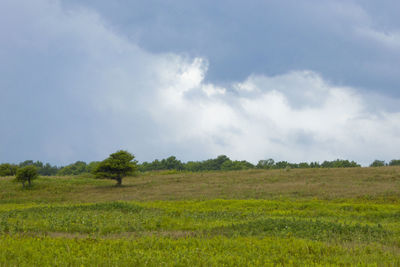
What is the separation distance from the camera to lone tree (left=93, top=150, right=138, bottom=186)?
4906cm

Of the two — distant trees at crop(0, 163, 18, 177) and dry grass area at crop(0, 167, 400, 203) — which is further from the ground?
distant trees at crop(0, 163, 18, 177)

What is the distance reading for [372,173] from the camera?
1859 inches

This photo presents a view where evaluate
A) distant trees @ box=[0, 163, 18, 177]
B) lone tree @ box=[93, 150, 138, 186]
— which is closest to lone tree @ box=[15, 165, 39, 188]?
lone tree @ box=[93, 150, 138, 186]

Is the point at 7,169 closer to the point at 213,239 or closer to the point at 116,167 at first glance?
the point at 116,167

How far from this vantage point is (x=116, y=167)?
160 feet

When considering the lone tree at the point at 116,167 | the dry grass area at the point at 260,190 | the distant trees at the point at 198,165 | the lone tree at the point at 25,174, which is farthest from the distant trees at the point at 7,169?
the distant trees at the point at 198,165

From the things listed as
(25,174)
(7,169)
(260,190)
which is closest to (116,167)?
(25,174)

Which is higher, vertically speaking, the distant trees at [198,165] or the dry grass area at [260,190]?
the distant trees at [198,165]

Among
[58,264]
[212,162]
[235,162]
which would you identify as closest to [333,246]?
[58,264]

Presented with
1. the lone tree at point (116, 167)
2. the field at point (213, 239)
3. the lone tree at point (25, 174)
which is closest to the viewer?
the field at point (213, 239)

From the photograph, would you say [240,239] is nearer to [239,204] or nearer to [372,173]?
[239,204]

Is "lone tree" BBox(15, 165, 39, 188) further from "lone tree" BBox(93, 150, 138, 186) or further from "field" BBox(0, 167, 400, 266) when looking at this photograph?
"field" BBox(0, 167, 400, 266)

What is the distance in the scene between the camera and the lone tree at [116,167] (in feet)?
161

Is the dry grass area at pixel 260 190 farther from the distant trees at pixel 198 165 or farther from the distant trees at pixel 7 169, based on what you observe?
the distant trees at pixel 198 165
